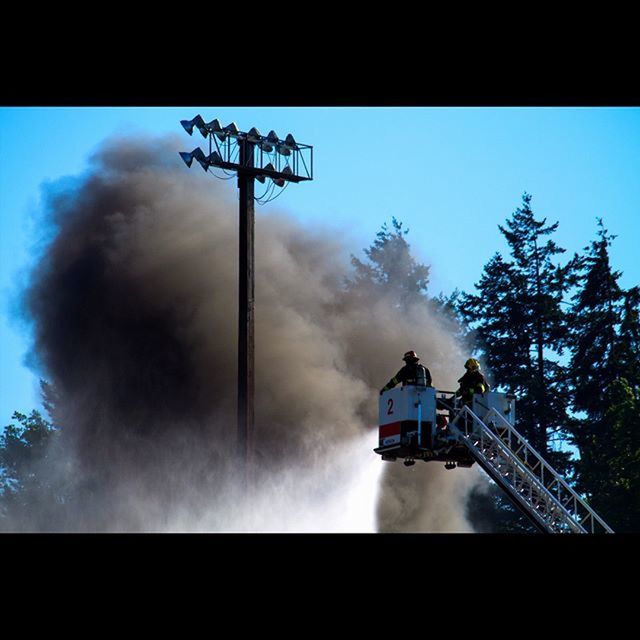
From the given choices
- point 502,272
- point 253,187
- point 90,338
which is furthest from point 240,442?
point 502,272

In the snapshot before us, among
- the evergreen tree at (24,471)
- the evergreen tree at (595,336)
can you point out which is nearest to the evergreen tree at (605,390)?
the evergreen tree at (595,336)

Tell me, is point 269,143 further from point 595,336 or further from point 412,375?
point 595,336

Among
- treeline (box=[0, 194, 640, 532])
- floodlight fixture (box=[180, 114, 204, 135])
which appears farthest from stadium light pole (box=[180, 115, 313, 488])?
treeline (box=[0, 194, 640, 532])

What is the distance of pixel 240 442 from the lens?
26.8m

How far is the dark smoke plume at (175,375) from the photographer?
3691cm

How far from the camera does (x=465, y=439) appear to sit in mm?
21625

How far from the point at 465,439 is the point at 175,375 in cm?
1708

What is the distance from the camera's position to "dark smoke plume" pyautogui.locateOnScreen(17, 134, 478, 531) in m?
36.9

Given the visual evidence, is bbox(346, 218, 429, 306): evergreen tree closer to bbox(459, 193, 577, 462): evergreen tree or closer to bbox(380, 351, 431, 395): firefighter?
bbox(459, 193, 577, 462): evergreen tree

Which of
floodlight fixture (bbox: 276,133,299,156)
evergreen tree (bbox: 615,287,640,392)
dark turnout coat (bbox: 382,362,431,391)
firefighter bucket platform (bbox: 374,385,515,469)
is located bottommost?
firefighter bucket platform (bbox: 374,385,515,469)

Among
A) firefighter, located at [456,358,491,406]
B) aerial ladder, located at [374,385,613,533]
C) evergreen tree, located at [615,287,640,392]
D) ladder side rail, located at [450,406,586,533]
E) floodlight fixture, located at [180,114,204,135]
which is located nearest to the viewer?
ladder side rail, located at [450,406,586,533]

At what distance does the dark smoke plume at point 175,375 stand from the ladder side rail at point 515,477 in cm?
1372

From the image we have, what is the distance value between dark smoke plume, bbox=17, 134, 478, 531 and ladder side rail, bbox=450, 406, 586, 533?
13.7 metres

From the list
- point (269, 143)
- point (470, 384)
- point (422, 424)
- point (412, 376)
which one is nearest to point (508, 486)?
point (422, 424)
